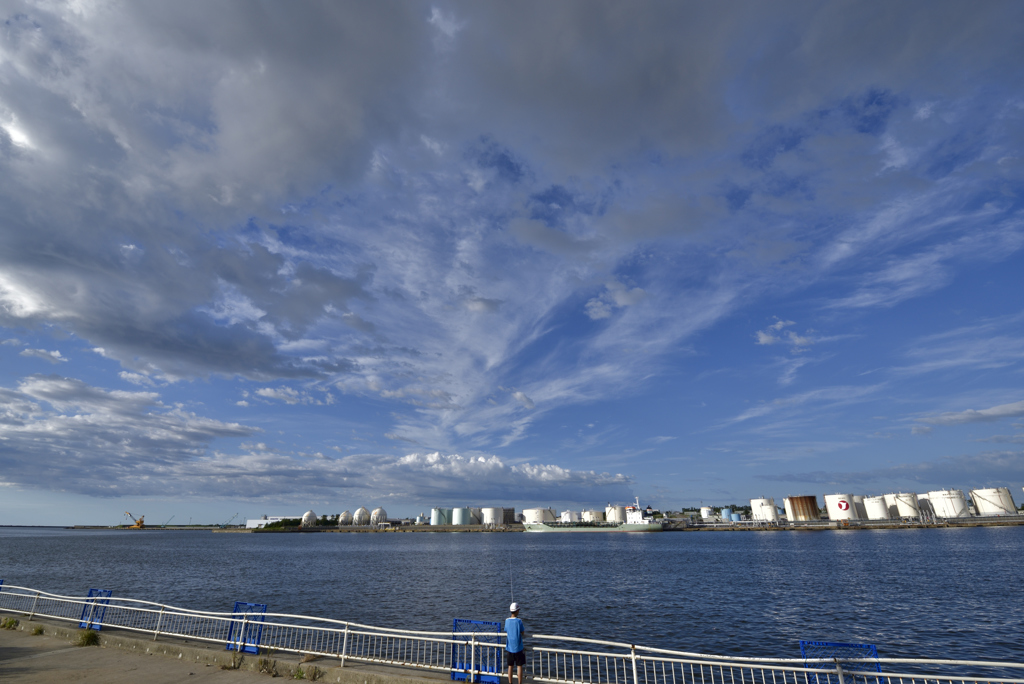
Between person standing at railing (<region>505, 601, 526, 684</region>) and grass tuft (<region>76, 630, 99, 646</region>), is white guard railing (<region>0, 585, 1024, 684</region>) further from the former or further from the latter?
grass tuft (<region>76, 630, 99, 646</region>)

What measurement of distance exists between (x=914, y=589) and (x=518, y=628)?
194ft

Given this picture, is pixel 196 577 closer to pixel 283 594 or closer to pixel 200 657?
pixel 283 594

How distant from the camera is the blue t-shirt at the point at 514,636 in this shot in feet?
51.6

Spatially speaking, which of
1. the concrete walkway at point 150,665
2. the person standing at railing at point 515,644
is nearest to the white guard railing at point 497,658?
the person standing at railing at point 515,644

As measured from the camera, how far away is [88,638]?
21578 mm

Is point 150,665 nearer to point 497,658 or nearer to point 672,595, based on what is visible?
point 497,658

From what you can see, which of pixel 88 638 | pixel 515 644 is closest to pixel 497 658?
pixel 515 644

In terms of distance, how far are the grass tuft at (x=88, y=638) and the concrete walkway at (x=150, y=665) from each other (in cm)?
21

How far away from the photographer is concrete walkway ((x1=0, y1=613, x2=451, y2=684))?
16.9 metres

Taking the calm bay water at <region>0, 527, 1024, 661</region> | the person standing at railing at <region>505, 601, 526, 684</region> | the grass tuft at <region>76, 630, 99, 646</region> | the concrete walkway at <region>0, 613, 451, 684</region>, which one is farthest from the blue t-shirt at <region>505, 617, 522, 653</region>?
the calm bay water at <region>0, 527, 1024, 661</region>

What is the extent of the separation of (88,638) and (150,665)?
5499mm

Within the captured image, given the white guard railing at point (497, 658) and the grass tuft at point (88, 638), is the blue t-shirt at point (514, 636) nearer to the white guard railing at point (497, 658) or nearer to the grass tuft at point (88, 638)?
the white guard railing at point (497, 658)

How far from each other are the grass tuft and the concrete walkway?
21 cm

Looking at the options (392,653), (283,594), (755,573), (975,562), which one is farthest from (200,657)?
(975,562)
